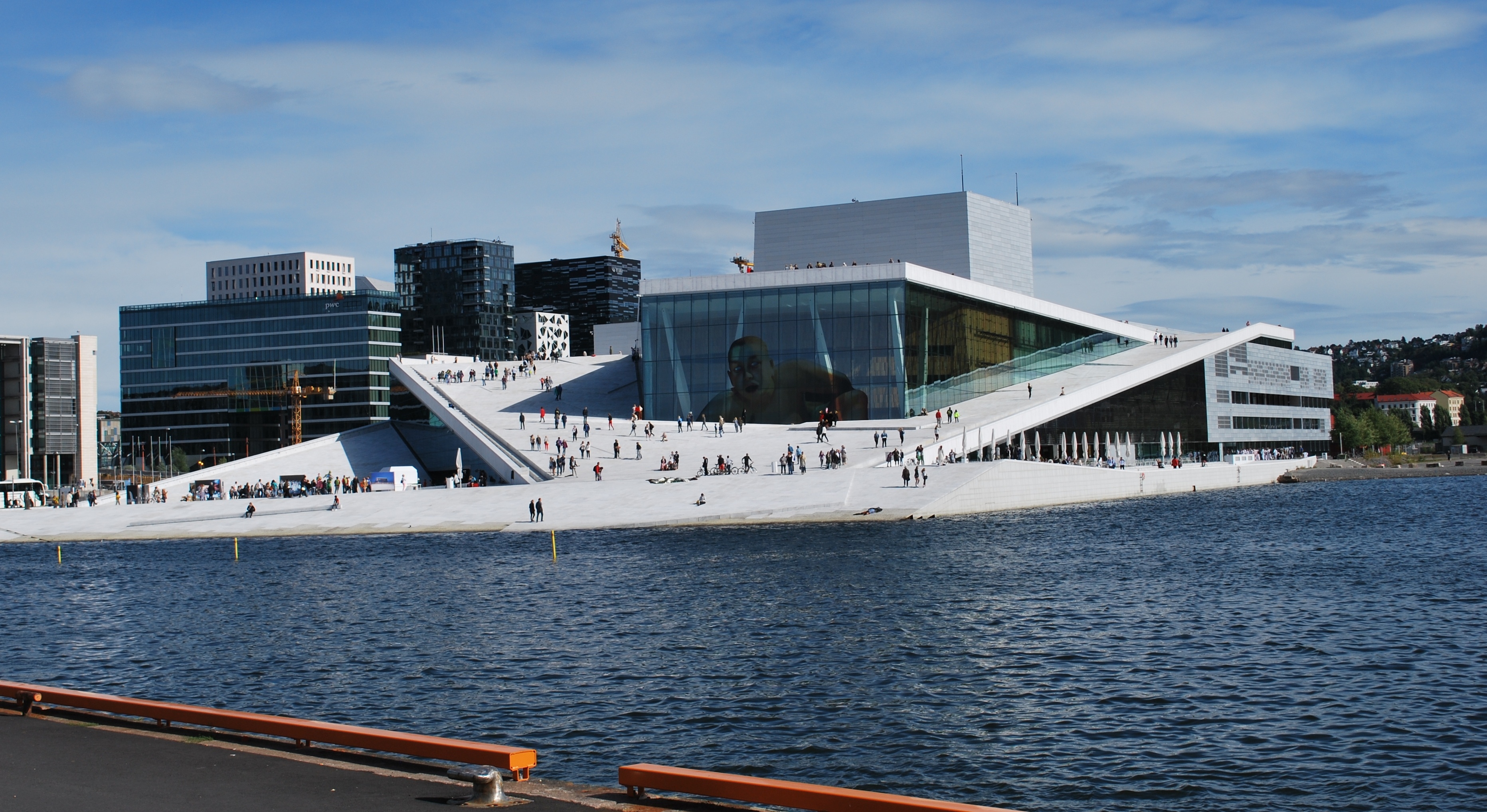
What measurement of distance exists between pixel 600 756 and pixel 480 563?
2556 centimetres

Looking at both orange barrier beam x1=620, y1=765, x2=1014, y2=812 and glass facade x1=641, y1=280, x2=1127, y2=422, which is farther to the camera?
glass facade x1=641, y1=280, x2=1127, y2=422

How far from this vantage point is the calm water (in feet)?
50.3

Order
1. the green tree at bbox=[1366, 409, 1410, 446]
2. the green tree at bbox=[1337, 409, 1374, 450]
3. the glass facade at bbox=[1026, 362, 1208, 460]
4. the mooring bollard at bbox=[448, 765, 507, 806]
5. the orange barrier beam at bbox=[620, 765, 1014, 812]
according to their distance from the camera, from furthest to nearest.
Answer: the green tree at bbox=[1366, 409, 1410, 446] < the green tree at bbox=[1337, 409, 1374, 450] < the glass facade at bbox=[1026, 362, 1208, 460] < the mooring bollard at bbox=[448, 765, 507, 806] < the orange barrier beam at bbox=[620, 765, 1014, 812]

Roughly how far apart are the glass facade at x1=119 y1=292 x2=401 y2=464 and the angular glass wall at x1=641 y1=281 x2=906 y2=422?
206 feet

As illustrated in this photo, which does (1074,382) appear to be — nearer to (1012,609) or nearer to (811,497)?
(811,497)

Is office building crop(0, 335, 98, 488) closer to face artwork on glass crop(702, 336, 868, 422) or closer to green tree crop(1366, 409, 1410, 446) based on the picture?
face artwork on glass crop(702, 336, 868, 422)

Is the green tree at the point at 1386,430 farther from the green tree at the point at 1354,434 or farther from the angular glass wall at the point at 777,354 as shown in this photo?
the angular glass wall at the point at 777,354

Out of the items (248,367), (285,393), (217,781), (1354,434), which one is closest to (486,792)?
(217,781)

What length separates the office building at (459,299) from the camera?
182125 mm

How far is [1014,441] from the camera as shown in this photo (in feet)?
234

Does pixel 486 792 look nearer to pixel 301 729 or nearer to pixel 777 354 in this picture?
pixel 301 729

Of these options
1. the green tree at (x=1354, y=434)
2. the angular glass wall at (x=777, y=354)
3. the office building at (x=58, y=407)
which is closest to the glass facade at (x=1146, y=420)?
the angular glass wall at (x=777, y=354)

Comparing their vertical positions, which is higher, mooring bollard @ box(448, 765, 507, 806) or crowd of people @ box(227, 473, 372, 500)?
crowd of people @ box(227, 473, 372, 500)

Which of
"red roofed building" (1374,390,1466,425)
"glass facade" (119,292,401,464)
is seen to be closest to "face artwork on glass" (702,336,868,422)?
"glass facade" (119,292,401,464)
